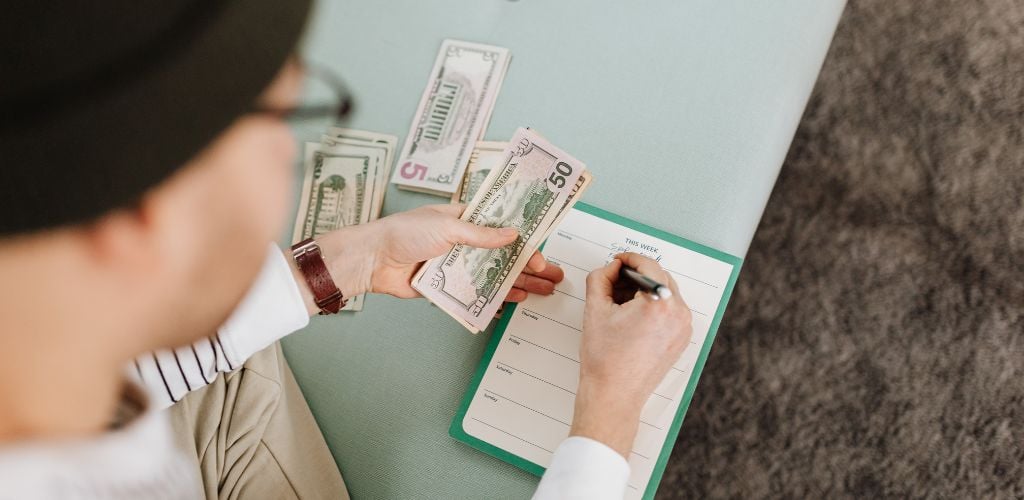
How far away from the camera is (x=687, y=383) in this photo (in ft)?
3.22

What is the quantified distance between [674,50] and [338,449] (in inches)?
34.3

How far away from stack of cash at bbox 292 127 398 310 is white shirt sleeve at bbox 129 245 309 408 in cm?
23

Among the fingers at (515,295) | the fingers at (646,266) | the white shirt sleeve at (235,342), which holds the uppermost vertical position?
the fingers at (646,266)

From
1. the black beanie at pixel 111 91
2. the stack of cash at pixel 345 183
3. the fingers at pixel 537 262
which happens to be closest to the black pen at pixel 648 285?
the fingers at pixel 537 262

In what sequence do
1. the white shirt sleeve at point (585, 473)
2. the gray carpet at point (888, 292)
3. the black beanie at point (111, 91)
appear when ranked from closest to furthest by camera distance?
the black beanie at point (111, 91), the white shirt sleeve at point (585, 473), the gray carpet at point (888, 292)

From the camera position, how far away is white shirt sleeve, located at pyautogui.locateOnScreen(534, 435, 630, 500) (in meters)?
0.79

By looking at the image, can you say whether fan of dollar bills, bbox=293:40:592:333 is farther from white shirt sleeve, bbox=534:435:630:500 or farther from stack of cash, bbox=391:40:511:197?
white shirt sleeve, bbox=534:435:630:500

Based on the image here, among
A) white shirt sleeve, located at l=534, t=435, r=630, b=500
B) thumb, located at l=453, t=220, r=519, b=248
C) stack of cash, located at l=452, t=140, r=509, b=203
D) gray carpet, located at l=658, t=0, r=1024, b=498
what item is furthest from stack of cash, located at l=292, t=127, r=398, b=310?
gray carpet, located at l=658, t=0, r=1024, b=498

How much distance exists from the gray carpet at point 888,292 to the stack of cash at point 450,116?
0.71m

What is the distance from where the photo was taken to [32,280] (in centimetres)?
39

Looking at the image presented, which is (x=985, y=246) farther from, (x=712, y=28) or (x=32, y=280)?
(x=32, y=280)

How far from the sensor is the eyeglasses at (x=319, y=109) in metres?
0.42

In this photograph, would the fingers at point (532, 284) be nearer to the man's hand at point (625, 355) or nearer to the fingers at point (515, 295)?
the fingers at point (515, 295)

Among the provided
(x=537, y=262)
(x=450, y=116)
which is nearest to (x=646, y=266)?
(x=537, y=262)
